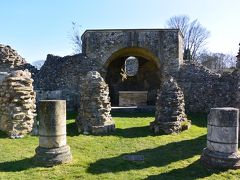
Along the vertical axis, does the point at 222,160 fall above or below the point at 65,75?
below

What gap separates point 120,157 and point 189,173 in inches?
81.3

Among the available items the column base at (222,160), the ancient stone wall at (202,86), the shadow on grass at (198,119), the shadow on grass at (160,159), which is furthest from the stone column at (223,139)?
the ancient stone wall at (202,86)

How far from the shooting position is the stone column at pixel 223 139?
8.59m

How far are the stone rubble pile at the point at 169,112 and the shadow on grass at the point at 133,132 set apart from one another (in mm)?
277

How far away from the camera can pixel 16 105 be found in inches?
456

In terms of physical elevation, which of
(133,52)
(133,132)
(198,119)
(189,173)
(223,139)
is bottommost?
(189,173)

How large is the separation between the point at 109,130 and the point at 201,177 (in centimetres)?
496

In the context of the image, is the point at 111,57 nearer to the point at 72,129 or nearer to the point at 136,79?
the point at 136,79

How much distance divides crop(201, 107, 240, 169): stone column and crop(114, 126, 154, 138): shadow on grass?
12.0 ft

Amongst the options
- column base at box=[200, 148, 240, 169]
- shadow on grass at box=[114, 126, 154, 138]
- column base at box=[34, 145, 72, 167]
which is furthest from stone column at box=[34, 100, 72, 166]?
column base at box=[200, 148, 240, 169]

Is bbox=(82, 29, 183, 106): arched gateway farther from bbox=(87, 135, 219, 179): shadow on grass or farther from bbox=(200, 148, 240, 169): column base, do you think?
bbox=(200, 148, 240, 169): column base

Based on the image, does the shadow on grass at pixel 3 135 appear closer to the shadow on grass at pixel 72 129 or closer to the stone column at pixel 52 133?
the shadow on grass at pixel 72 129

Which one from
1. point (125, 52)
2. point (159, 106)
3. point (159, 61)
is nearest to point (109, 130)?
point (159, 106)

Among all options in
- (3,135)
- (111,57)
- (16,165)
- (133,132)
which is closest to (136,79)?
(111,57)
